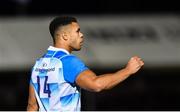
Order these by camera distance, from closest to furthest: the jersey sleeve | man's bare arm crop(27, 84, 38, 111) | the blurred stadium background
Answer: the jersey sleeve, man's bare arm crop(27, 84, 38, 111), the blurred stadium background

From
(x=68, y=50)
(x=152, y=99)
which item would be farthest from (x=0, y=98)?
(x=68, y=50)

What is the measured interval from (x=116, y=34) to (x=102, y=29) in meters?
0.29

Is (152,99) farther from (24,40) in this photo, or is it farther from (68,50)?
Answer: (68,50)

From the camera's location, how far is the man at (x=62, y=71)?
5281mm

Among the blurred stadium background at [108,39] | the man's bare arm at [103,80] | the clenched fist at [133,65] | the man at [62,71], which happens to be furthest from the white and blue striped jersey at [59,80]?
the blurred stadium background at [108,39]

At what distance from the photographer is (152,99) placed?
1485 cm

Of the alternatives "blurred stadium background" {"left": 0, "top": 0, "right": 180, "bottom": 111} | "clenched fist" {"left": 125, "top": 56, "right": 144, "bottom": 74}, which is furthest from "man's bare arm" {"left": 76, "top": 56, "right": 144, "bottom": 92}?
"blurred stadium background" {"left": 0, "top": 0, "right": 180, "bottom": 111}

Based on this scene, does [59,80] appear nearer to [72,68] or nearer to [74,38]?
[72,68]

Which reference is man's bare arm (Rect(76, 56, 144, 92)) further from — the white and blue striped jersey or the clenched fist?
the white and blue striped jersey

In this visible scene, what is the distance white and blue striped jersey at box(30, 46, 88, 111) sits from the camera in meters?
5.33

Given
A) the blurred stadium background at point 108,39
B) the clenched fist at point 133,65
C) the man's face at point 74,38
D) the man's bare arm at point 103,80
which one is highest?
the man's face at point 74,38

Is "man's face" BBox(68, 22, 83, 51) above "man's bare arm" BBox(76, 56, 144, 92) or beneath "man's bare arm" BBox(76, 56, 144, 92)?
above

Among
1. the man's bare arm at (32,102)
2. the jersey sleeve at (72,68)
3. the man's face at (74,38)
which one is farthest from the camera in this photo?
the man's bare arm at (32,102)

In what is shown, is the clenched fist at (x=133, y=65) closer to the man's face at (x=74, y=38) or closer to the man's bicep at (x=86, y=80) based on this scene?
the man's bicep at (x=86, y=80)
